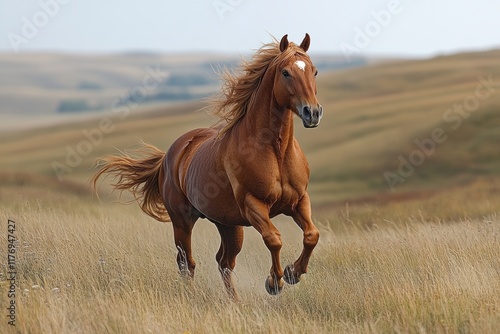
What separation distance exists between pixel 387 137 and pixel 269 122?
99.5 ft

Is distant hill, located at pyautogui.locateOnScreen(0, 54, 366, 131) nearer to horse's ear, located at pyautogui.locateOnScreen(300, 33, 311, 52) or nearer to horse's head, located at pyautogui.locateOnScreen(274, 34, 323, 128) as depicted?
horse's ear, located at pyautogui.locateOnScreen(300, 33, 311, 52)

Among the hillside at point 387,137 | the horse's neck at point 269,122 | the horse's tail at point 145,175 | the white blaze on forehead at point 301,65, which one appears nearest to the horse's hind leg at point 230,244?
the horse's tail at point 145,175

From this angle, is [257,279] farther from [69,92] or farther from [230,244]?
[69,92]

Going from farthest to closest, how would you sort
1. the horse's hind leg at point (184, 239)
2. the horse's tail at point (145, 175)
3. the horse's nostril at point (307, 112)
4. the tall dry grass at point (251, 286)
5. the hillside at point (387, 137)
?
1. the hillside at point (387, 137)
2. the horse's tail at point (145, 175)
3. the horse's hind leg at point (184, 239)
4. the horse's nostril at point (307, 112)
5. the tall dry grass at point (251, 286)

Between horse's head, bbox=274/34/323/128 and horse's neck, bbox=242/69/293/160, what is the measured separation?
158 mm

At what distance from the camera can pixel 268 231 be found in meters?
7.38

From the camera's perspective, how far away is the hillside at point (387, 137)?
30891 mm

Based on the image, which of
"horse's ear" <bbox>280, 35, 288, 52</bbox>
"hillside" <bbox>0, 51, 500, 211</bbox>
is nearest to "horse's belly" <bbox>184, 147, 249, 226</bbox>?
"horse's ear" <bbox>280, 35, 288, 52</bbox>

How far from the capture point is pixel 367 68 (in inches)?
2886

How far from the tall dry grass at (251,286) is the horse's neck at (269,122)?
1.50 meters

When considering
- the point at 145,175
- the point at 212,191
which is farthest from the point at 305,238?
the point at 145,175

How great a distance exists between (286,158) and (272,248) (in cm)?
85

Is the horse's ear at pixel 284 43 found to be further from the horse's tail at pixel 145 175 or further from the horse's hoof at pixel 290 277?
the horse's tail at pixel 145 175

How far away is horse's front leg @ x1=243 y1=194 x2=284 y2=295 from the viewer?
7.36 m
